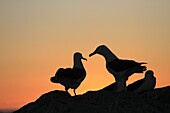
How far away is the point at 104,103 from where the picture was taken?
598 inches

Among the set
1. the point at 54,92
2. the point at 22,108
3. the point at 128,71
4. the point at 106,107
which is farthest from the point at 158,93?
the point at 22,108

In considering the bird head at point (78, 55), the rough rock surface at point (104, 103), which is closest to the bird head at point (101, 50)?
the bird head at point (78, 55)

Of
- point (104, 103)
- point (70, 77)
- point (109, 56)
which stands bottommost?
point (104, 103)

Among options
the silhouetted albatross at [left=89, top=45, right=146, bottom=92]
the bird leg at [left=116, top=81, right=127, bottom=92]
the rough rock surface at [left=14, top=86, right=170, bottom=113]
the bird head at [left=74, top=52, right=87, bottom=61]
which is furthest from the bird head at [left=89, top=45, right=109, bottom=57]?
the rough rock surface at [left=14, top=86, right=170, bottom=113]

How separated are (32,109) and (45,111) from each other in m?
0.93

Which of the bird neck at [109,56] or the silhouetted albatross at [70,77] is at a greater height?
the bird neck at [109,56]

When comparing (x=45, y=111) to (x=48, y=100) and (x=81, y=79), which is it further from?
(x=81, y=79)

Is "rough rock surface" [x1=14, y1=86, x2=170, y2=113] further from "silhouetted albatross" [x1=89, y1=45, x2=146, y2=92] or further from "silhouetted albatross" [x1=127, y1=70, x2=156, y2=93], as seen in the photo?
"silhouetted albatross" [x1=127, y1=70, x2=156, y2=93]

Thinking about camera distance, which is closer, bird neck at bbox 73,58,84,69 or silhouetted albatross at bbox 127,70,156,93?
silhouetted albatross at bbox 127,70,156,93

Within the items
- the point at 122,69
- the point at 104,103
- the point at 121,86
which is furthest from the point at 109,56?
the point at 104,103

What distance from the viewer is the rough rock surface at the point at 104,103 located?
1489 cm

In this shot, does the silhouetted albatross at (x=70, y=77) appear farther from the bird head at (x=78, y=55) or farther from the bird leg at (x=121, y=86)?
the bird leg at (x=121, y=86)

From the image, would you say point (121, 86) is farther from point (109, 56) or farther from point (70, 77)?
point (70, 77)

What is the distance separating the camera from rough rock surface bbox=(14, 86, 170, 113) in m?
14.9
